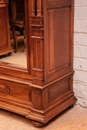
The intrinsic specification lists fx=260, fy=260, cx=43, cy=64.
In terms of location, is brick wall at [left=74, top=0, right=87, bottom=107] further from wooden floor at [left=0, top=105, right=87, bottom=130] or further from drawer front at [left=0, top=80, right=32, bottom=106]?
drawer front at [left=0, top=80, right=32, bottom=106]

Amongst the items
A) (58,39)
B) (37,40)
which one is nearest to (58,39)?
(58,39)

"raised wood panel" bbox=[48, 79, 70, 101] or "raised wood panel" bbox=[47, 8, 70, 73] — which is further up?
"raised wood panel" bbox=[47, 8, 70, 73]

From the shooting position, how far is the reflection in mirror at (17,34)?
5.85 ft

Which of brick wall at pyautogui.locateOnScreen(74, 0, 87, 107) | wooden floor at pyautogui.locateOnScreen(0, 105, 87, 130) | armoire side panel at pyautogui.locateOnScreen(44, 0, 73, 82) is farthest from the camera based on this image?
brick wall at pyautogui.locateOnScreen(74, 0, 87, 107)

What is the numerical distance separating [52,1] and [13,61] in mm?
521

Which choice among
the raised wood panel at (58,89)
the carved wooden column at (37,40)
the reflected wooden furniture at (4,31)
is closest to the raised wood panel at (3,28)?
the reflected wooden furniture at (4,31)

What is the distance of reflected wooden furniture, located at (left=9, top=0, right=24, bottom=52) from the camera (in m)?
1.77

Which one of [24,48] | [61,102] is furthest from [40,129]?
[24,48]

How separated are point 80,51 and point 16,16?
0.58m

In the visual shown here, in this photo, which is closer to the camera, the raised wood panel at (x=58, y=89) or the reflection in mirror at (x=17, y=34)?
the reflection in mirror at (x=17, y=34)

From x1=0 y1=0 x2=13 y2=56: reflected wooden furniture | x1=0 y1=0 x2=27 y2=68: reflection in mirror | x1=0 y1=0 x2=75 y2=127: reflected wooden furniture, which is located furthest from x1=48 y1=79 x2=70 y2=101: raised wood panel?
x1=0 y1=0 x2=13 y2=56: reflected wooden furniture

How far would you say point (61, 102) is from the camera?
6.57 feet

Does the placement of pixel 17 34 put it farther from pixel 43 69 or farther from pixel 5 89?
pixel 5 89

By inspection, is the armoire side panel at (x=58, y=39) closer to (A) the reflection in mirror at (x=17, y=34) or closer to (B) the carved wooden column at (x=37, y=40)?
(B) the carved wooden column at (x=37, y=40)
